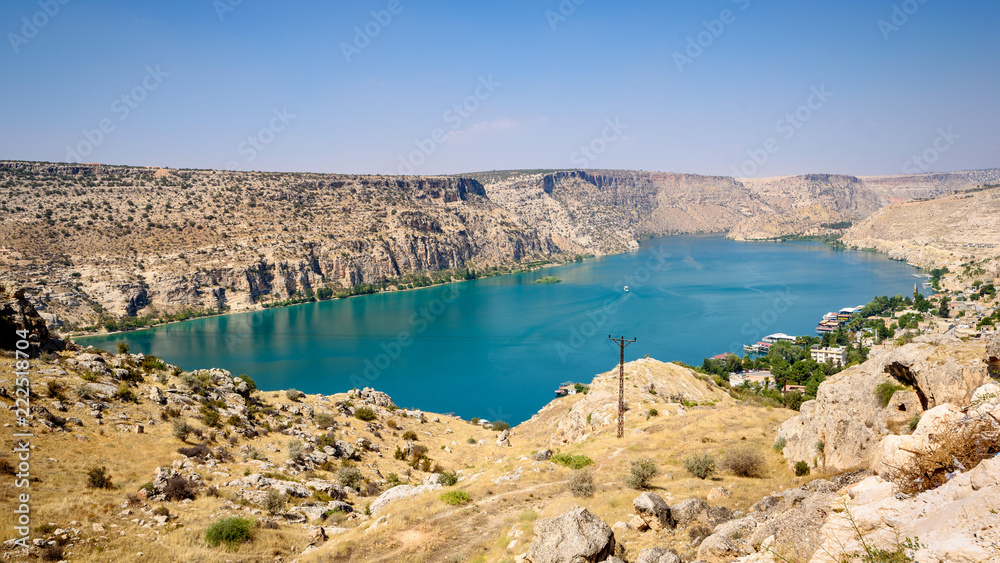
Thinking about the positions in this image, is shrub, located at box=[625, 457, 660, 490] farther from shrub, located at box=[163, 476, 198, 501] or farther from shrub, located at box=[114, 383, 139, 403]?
shrub, located at box=[114, 383, 139, 403]

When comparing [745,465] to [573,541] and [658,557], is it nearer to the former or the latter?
[658,557]

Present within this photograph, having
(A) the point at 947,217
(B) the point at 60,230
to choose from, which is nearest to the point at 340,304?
(B) the point at 60,230

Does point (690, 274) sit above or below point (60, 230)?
below

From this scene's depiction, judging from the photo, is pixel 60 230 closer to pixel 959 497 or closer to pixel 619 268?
pixel 959 497

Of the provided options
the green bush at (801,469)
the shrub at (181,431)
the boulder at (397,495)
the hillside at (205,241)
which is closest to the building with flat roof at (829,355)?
the green bush at (801,469)

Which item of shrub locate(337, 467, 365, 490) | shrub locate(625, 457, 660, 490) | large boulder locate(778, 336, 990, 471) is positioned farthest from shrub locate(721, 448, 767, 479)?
shrub locate(337, 467, 365, 490)
